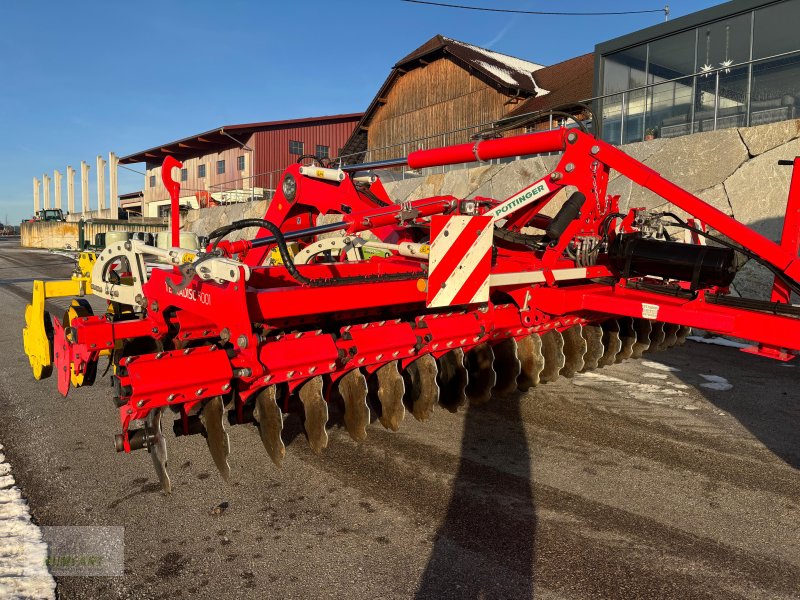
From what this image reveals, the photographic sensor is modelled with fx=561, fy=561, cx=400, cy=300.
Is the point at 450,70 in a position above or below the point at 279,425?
above

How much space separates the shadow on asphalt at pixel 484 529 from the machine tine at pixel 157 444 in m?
1.22

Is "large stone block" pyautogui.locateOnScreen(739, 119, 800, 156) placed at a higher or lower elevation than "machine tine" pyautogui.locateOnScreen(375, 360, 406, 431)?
higher

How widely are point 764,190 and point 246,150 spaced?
90.8 ft

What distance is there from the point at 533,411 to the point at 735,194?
19.5 ft

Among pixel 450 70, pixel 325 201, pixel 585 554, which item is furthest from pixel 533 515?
pixel 450 70

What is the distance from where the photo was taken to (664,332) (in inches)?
202

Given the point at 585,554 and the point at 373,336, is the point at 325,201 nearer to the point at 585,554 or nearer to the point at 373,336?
the point at 373,336

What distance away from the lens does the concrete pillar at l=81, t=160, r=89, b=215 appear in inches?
1752

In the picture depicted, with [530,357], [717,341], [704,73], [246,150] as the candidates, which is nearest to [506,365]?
[530,357]

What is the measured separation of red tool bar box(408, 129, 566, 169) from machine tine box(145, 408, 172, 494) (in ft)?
9.01

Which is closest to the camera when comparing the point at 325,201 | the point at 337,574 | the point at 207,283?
the point at 337,574

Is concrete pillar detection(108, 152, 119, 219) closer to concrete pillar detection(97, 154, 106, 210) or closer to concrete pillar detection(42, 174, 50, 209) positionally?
concrete pillar detection(97, 154, 106, 210)

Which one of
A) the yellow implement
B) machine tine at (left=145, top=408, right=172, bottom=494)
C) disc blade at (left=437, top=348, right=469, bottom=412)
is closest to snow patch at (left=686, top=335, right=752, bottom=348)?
disc blade at (left=437, top=348, right=469, bottom=412)

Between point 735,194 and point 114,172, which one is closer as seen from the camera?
point 735,194
